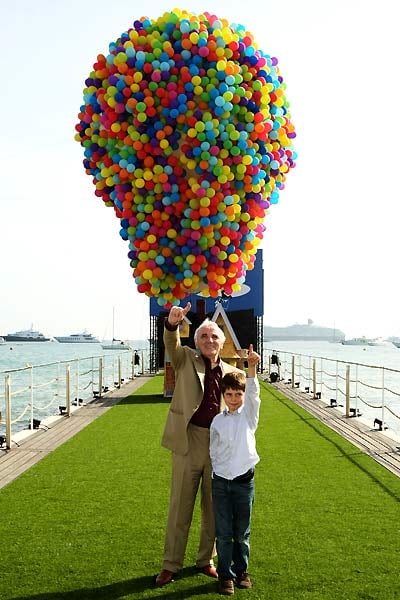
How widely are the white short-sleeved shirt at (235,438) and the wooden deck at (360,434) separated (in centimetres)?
366

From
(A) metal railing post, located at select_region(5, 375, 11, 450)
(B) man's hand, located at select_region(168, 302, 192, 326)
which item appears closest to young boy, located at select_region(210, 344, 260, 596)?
(B) man's hand, located at select_region(168, 302, 192, 326)

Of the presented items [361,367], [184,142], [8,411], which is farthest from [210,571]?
[361,367]

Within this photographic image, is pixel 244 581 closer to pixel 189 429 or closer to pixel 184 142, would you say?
pixel 189 429

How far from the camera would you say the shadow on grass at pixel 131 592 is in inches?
155

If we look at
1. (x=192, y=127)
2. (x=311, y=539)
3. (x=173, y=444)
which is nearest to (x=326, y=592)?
(x=311, y=539)

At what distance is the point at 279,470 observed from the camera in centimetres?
731

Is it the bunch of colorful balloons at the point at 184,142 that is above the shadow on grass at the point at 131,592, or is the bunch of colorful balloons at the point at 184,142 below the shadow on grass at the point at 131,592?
above

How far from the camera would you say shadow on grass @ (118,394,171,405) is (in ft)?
48.9

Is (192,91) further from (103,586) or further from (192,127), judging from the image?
(103,586)

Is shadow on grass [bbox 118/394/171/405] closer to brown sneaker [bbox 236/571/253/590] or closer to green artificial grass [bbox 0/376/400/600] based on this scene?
green artificial grass [bbox 0/376/400/600]

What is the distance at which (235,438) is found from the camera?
4.00 meters

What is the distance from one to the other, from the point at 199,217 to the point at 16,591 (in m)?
2.60

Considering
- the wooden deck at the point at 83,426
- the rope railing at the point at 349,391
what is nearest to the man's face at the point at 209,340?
the wooden deck at the point at 83,426

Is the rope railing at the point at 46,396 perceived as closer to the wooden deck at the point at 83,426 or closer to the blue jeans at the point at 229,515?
the wooden deck at the point at 83,426
